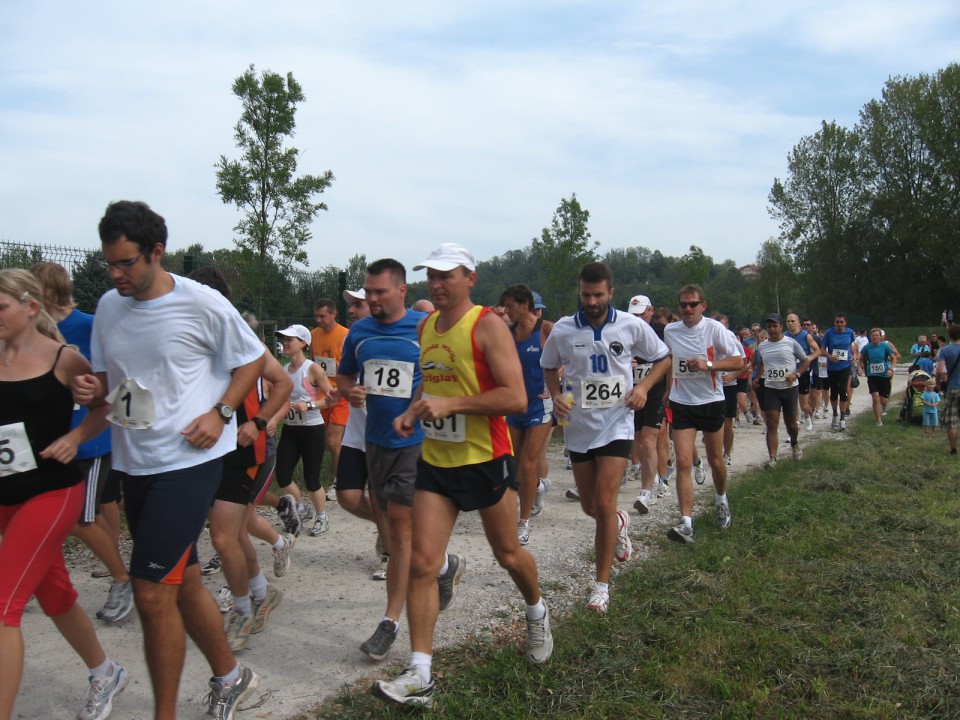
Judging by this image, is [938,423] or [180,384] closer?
[180,384]

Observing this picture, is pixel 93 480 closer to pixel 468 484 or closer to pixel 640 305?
pixel 468 484

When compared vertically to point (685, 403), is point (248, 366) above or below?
above

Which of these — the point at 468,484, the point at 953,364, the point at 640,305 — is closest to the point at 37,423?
the point at 468,484

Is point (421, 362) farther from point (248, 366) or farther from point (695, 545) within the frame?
point (695, 545)

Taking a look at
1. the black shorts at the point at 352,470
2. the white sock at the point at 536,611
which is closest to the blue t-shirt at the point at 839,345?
the black shorts at the point at 352,470

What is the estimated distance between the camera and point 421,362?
4.21 meters

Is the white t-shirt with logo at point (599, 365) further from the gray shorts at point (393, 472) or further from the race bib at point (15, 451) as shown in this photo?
the race bib at point (15, 451)

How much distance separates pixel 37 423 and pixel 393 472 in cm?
204

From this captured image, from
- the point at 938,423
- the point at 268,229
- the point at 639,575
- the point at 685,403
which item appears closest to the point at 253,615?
the point at 639,575

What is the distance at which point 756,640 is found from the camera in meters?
4.55

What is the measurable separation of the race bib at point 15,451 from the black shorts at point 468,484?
1722mm

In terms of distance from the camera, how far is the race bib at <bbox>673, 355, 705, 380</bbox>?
7488 mm

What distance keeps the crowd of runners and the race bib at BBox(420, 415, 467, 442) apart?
0.01m

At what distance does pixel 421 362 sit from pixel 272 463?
→ 155 centimetres
